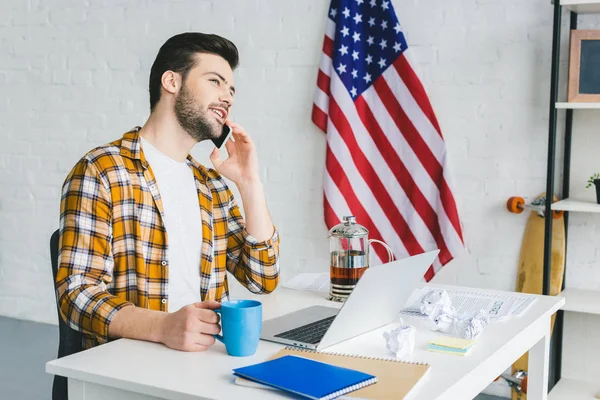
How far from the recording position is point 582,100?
273 centimetres

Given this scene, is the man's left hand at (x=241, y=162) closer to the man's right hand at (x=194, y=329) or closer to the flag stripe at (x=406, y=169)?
the man's right hand at (x=194, y=329)

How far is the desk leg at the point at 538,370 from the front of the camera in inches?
73.7


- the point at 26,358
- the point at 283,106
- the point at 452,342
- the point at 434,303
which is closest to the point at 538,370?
the point at 434,303

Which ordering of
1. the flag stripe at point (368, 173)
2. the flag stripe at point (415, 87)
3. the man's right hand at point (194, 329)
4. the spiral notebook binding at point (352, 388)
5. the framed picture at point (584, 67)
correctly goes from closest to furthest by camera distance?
the spiral notebook binding at point (352, 388) < the man's right hand at point (194, 329) < the framed picture at point (584, 67) < the flag stripe at point (415, 87) < the flag stripe at point (368, 173)

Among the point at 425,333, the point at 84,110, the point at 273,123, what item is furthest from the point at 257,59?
the point at 425,333

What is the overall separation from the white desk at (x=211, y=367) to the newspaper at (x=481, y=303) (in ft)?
0.33

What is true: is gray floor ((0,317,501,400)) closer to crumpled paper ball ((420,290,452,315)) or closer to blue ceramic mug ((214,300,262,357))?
crumpled paper ball ((420,290,452,315))

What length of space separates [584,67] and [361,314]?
1.71 m

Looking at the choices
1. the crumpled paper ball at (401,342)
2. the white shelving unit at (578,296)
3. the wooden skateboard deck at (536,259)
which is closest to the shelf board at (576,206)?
the white shelving unit at (578,296)

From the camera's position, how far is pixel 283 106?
351 centimetres

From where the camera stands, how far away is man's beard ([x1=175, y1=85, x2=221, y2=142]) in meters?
1.94

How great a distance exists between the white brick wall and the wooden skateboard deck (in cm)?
4

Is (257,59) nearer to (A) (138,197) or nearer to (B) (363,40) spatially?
(B) (363,40)

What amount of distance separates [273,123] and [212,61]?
5.14 ft
